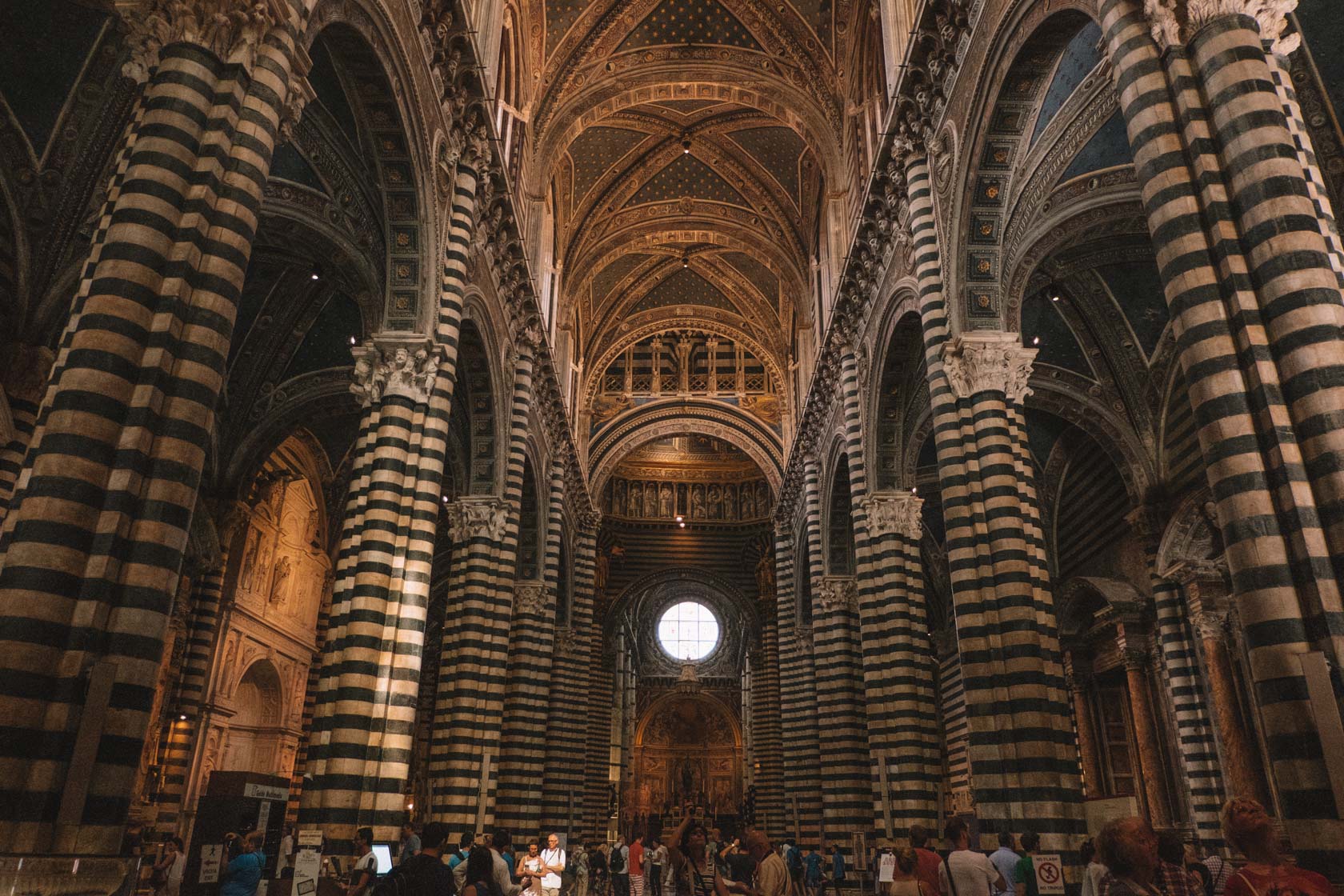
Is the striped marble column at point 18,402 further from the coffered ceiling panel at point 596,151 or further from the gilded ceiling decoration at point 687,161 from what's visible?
the coffered ceiling panel at point 596,151

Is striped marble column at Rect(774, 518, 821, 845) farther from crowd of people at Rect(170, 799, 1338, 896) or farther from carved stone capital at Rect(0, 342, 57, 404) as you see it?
carved stone capital at Rect(0, 342, 57, 404)

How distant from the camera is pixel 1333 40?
11.2 m

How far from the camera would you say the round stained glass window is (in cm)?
4894

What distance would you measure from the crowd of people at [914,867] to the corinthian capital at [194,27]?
651 centimetres

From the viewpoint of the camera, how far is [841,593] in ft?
72.3

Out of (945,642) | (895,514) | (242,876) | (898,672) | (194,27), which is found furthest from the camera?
(945,642)

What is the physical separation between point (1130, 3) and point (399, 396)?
952 centimetres

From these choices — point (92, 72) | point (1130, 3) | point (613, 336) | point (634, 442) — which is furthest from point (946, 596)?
point (92, 72)

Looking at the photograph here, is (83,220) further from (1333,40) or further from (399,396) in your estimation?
(1333,40)

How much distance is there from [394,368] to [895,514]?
961 cm

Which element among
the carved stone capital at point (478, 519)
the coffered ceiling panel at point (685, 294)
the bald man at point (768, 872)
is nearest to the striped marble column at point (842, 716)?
the carved stone capital at point (478, 519)

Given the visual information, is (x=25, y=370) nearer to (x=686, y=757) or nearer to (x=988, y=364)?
(x=988, y=364)

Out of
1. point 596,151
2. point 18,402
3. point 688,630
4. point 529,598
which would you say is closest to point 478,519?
point 529,598

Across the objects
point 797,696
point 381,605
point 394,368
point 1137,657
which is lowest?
point 381,605
